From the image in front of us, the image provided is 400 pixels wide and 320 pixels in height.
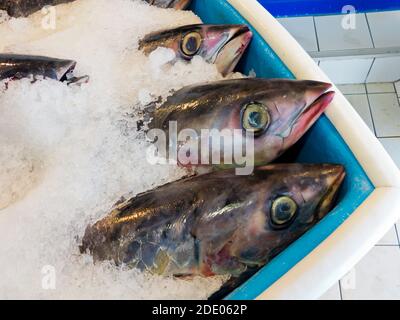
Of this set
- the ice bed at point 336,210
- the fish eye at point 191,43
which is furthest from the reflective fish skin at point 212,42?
the ice bed at point 336,210

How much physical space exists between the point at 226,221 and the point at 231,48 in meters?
0.58

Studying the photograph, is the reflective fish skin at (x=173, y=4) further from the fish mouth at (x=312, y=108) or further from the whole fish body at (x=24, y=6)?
the fish mouth at (x=312, y=108)

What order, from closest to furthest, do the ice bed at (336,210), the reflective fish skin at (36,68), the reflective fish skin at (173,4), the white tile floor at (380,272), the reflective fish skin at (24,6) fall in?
1. the ice bed at (336,210)
2. the reflective fish skin at (36,68)
3. the reflective fish skin at (173,4)
4. the reflective fish skin at (24,6)
5. the white tile floor at (380,272)

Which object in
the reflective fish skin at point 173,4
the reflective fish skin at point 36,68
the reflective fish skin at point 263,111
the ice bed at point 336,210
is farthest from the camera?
the reflective fish skin at point 173,4

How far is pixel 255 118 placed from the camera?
1.07 m

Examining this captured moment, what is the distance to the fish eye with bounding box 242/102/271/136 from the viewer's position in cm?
106

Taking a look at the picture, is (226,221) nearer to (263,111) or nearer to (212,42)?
(263,111)

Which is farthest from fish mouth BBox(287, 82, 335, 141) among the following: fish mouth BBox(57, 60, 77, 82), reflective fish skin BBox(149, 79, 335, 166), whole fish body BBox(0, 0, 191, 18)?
whole fish body BBox(0, 0, 191, 18)

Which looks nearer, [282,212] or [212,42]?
[282,212]

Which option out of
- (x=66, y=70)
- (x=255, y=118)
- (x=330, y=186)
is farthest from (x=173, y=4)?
(x=330, y=186)

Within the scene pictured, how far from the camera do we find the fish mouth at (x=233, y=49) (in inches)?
51.9

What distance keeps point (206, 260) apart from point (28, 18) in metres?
1.14

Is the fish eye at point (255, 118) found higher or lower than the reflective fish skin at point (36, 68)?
lower
